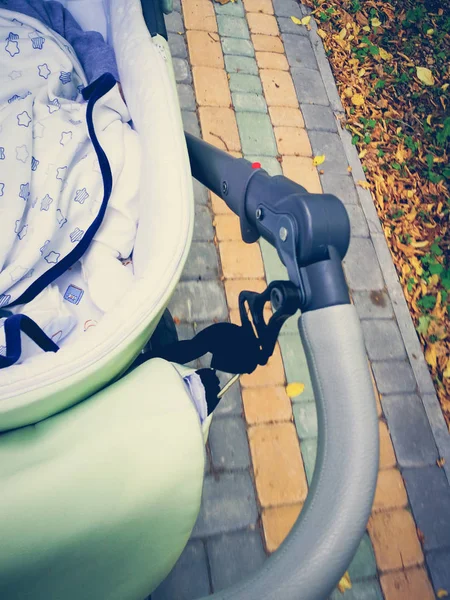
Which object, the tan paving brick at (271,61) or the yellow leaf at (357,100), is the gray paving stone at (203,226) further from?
the yellow leaf at (357,100)

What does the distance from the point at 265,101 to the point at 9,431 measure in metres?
2.05

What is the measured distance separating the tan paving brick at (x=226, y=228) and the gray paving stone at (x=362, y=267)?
51 cm

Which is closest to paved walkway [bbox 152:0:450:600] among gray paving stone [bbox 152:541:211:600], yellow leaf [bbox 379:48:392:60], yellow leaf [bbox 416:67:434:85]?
gray paving stone [bbox 152:541:211:600]

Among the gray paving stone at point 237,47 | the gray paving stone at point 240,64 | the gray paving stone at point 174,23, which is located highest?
the gray paving stone at point 174,23

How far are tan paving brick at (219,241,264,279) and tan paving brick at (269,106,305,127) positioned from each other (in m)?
0.77

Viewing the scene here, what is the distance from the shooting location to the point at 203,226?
1.86 metres

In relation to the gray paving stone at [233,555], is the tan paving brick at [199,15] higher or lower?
higher

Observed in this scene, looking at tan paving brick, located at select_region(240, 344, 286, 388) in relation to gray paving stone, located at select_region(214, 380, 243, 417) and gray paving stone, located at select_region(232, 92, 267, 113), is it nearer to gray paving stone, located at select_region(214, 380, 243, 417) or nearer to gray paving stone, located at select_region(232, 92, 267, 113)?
gray paving stone, located at select_region(214, 380, 243, 417)

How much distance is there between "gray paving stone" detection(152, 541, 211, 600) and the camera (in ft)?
4.24

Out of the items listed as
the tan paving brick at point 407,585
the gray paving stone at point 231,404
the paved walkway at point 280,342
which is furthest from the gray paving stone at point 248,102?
the tan paving brick at point 407,585

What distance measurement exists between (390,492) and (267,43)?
90.9 inches

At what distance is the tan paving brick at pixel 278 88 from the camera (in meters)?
2.26

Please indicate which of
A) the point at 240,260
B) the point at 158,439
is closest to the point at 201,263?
the point at 240,260

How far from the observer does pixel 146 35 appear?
3.52 ft
